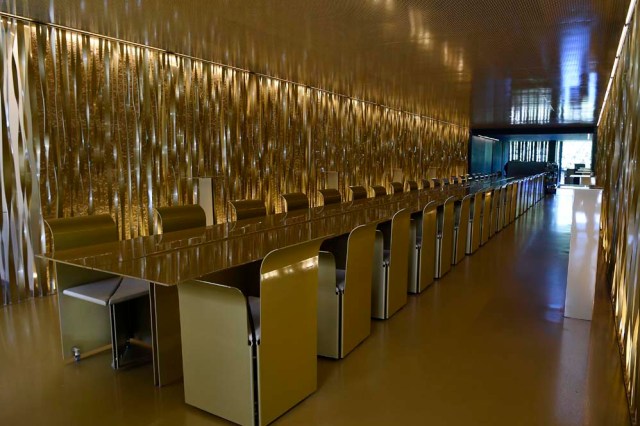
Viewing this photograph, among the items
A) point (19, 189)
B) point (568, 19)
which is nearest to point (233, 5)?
point (19, 189)

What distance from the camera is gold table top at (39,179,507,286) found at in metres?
2.27

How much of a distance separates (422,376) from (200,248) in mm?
1589

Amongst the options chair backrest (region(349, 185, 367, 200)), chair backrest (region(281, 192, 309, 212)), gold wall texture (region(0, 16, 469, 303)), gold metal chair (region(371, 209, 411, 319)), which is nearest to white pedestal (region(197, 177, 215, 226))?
gold wall texture (region(0, 16, 469, 303))

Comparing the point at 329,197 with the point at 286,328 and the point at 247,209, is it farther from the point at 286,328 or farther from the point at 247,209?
the point at 286,328

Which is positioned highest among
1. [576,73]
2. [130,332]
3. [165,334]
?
[576,73]

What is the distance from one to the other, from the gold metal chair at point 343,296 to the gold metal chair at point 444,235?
78.4 inches

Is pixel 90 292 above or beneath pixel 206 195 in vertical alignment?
beneath

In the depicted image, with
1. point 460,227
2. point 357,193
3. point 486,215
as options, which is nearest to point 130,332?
point 460,227

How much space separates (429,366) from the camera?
293 centimetres

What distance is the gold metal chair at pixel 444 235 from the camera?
4938 millimetres

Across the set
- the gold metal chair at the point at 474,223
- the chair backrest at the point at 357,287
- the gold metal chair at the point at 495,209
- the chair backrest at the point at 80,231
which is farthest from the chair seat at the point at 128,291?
the gold metal chair at the point at 495,209

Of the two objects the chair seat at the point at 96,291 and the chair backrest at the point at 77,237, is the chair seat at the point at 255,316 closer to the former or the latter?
the chair seat at the point at 96,291

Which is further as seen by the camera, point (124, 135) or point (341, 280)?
point (124, 135)

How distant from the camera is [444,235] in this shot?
4988 mm
